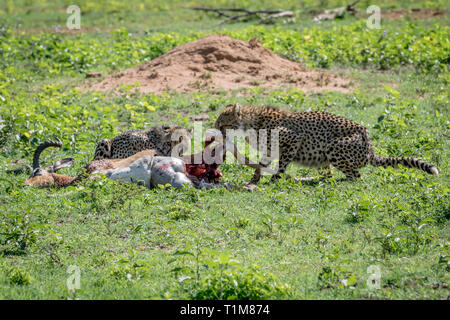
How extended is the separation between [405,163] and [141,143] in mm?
4359

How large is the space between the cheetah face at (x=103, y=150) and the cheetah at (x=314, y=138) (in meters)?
1.94

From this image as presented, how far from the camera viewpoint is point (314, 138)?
34.4ft

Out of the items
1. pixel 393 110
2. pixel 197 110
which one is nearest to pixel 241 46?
pixel 197 110

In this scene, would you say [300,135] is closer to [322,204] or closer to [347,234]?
[322,204]

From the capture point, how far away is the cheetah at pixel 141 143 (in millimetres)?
11195

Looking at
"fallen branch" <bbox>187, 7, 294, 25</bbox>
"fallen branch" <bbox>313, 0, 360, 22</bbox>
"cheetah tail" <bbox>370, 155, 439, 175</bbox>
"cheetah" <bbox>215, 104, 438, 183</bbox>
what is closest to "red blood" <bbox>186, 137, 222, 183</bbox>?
"cheetah" <bbox>215, 104, 438, 183</bbox>

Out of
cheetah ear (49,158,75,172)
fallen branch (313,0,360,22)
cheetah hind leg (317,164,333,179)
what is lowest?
cheetah hind leg (317,164,333,179)

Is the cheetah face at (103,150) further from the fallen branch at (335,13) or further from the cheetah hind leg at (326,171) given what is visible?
the fallen branch at (335,13)

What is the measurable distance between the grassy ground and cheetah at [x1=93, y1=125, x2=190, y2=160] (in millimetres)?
461

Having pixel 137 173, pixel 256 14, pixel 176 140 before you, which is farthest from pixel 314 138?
pixel 256 14

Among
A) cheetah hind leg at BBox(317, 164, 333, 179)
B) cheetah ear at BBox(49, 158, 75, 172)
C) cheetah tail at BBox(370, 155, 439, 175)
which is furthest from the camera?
cheetah ear at BBox(49, 158, 75, 172)

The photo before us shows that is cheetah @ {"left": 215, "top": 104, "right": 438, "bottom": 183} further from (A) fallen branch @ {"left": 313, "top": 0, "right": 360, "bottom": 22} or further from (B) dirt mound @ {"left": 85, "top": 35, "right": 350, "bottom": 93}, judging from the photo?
(A) fallen branch @ {"left": 313, "top": 0, "right": 360, "bottom": 22}

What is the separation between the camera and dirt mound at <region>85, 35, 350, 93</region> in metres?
16.0
